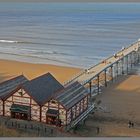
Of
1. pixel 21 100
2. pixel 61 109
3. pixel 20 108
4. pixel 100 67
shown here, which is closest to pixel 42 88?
pixel 21 100

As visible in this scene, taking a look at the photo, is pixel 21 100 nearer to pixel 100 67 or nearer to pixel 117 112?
pixel 117 112

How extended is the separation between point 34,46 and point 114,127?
13959mm

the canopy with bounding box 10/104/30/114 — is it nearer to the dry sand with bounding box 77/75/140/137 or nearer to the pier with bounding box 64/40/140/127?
the pier with bounding box 64/40/140/127

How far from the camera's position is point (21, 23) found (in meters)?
36.0

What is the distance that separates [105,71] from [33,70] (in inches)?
102

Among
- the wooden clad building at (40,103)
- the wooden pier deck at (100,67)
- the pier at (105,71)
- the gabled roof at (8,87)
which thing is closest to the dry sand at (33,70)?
the pier at (105,71)

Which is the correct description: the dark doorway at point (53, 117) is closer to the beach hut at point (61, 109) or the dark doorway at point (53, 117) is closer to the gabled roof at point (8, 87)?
the beach hut at point (61, 109)

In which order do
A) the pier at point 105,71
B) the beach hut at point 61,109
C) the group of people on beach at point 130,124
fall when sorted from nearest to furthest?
the beach hut at point 61,109 < the group of people on beach at point 130,124 < the pier at point 105,71

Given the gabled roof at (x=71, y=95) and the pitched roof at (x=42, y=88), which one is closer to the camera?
the gabled roof at (x=71, y=95)

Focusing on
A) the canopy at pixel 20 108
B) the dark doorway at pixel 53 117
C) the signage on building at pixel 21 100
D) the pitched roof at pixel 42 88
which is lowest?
the dark doorway at pixel 53 117

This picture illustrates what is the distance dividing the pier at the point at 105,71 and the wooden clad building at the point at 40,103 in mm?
460

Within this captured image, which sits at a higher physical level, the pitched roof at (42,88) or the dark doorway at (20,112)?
the pitched roof at (42,88)

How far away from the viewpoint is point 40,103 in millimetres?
7672

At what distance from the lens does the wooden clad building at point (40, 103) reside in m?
7.54
